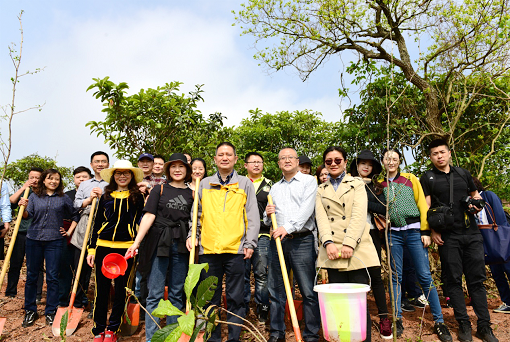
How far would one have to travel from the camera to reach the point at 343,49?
8062mm

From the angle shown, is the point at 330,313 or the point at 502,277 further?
the point at 502,277

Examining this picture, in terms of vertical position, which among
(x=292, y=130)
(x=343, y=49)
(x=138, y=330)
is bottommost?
(x=138, y=330)

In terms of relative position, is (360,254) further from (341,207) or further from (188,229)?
(188,229)

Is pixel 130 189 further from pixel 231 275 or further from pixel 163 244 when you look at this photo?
pixel 231 275

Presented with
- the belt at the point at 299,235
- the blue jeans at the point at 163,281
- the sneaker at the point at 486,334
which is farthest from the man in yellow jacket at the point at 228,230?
the sneaker at the point at 486,334

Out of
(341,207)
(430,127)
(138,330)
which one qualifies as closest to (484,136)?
(430,127)

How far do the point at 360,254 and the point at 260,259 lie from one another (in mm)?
1531

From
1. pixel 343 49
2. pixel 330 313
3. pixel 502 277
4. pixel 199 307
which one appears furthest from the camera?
pixel 343 49

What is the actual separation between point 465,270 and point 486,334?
656mm

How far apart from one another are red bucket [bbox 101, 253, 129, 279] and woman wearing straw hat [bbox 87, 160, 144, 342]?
0.26ft

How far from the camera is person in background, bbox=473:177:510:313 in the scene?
4277 mm

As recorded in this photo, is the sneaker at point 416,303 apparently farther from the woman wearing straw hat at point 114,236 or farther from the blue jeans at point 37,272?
the blue jeans at point 37,272

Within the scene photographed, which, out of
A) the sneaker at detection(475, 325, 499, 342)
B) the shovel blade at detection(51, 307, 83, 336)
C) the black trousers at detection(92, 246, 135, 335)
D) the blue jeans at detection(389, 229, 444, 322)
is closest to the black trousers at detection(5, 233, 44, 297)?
the shovel blade at detection(51, 307, 83, 336)

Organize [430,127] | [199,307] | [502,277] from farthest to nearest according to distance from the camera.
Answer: [430,127] < [502,277] < [199,307]
